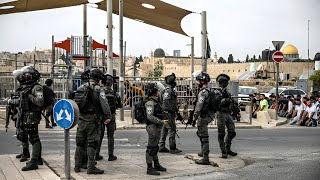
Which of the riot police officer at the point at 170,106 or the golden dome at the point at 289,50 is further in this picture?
the golden dome at the point at 289,50

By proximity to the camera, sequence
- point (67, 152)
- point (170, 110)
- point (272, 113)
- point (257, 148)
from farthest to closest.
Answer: point (272, 113) → point (257, 148) → point (170, 110) → point (67, 152)

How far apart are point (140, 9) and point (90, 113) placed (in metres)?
11.0

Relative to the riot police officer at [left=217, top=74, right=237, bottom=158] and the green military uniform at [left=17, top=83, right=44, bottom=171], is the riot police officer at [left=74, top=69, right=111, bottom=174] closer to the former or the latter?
the green military uniform at [left=17, top=83, right=44, bottom=171]

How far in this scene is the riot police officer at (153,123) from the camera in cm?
800

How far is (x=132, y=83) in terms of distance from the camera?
18062 millimetres

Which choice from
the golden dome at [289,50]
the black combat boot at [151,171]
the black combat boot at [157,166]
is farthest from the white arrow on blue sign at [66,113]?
the golden dome at [289,50]

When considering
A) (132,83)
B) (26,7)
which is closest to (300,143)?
(132,83)

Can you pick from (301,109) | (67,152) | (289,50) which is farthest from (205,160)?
(289,50)

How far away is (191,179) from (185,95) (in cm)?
997

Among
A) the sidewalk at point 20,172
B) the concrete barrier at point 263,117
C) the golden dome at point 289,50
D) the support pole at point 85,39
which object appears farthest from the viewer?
the golden dome at point 289,50

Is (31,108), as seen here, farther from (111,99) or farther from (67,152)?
(111,99)

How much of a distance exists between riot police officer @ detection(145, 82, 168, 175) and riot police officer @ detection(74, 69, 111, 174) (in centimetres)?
78

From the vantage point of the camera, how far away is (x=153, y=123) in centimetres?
808

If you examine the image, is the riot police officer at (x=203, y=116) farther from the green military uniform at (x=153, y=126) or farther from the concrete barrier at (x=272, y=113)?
the concrete barrier at (x=272, y=113)
